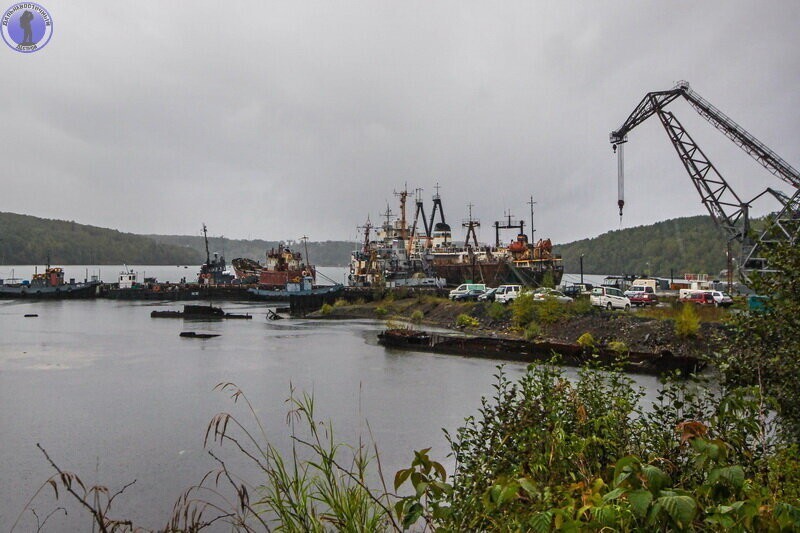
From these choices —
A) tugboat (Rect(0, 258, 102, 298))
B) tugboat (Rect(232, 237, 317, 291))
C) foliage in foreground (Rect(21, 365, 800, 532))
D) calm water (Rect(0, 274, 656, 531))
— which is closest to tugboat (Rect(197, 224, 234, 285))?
tugboat (Rect(232, 237, 317, 291))

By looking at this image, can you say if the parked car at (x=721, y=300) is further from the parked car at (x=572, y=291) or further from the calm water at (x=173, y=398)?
the calm water at (x=173, y=398)

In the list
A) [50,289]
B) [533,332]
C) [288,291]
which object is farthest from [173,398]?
[50,289]

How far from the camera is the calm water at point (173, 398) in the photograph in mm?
12906

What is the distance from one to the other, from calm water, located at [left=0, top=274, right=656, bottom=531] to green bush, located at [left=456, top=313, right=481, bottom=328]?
221 inches

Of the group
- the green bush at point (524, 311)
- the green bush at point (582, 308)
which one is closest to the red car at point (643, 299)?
the green bush at point (582, 308)

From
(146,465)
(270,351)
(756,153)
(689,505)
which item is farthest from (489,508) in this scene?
(756,153)

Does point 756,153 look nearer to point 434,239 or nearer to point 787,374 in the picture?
point 787,374

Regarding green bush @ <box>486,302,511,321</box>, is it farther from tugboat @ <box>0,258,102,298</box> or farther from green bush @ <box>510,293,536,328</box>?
tugboat @ <box>0,258,102,298</box>

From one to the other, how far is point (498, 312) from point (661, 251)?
96321 millimetres

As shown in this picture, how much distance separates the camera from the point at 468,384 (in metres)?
22.0

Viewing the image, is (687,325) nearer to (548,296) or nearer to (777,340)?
(548,296)

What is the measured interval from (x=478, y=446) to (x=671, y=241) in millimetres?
128730

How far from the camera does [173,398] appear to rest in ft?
68.2

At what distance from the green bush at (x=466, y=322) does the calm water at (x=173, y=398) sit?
5.61 meters
